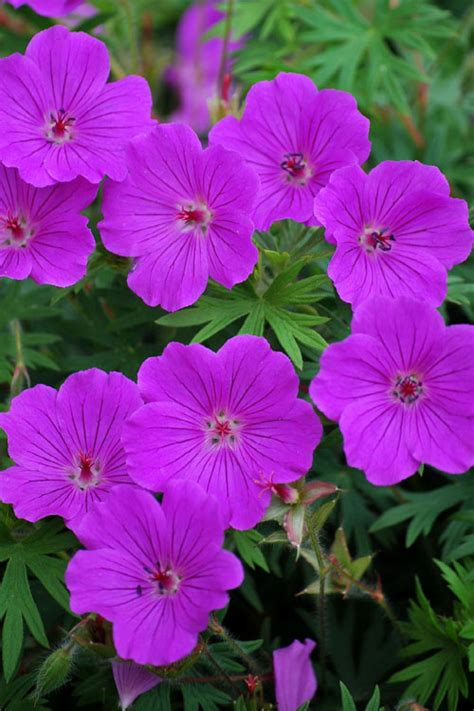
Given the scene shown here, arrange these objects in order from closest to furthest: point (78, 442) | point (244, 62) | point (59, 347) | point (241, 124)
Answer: point (78, 442), point (241, 124), point (59, 347), point (244, 62)

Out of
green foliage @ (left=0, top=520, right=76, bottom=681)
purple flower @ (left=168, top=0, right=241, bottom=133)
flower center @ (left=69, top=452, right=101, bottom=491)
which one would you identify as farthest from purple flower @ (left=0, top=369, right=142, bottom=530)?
purple flower @ (left=168, top=0, right=241, bottom=133)

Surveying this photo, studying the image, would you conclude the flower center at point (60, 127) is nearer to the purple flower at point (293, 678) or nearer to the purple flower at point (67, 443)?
the purple flower at point (67, 443)

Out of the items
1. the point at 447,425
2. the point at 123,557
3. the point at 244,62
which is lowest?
the point at 123,557

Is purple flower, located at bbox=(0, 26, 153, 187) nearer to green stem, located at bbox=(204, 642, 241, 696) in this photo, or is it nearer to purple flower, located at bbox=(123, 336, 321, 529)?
purple flower, located at bbox=(123, 336, 321, 529)

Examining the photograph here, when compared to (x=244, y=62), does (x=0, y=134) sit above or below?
below

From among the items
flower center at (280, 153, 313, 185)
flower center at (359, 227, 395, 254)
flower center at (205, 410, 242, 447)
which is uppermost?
flower center at (280, 153, 313, 185)

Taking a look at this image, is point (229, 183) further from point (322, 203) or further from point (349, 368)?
point (349, 368)

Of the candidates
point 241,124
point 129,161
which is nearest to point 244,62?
point 241,124
